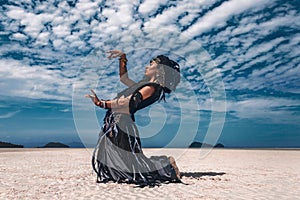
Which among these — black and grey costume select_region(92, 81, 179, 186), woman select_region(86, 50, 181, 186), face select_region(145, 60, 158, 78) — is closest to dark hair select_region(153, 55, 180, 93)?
woman select_region(86, 50, 181, 186)

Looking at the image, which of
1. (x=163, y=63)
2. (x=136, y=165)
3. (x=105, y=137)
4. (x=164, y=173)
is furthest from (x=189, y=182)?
(x=163, y=63)

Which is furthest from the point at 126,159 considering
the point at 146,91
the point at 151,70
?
the point at 151,70

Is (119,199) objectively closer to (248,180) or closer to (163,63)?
(163,63)

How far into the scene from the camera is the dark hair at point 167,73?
8.51 meters

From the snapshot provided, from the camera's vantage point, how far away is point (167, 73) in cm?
862

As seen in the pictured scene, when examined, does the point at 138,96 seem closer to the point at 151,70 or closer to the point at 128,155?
the point at 151,70

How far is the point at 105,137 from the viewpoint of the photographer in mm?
8688

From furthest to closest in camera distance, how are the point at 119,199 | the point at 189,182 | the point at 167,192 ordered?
the point at 189,182 → the point at 167,192 → the point at 119,199

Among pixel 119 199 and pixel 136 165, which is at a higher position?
pixel 136 165

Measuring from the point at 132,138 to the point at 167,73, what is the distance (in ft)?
6.57

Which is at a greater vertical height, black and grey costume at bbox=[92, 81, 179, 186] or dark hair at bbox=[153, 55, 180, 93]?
dark hair at bbox=[153, 55, 180, 93]

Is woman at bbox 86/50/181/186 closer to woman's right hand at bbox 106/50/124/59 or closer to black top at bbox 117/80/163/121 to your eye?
black top at bbox 117/80/163/121

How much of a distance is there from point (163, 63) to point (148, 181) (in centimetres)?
318

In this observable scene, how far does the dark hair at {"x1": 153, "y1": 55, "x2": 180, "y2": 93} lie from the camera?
8508 mm
